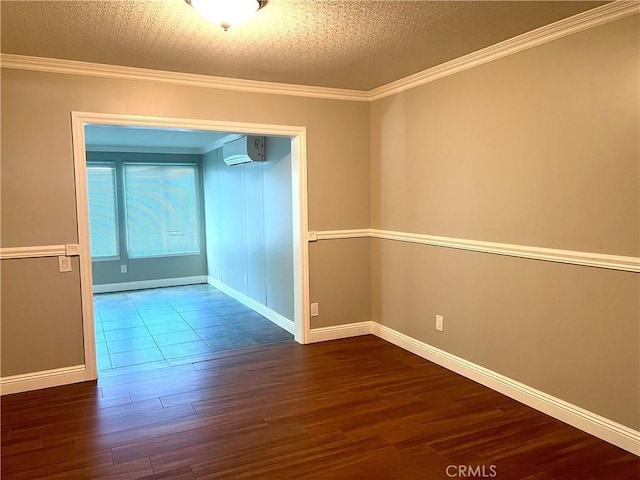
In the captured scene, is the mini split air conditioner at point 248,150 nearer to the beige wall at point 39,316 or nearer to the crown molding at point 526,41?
the crown molding at point 526,41

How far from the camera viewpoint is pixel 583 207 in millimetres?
2658

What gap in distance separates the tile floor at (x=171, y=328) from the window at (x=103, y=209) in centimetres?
77

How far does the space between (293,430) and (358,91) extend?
2.98m

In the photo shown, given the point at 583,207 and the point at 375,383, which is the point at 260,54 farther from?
the point at 375,383

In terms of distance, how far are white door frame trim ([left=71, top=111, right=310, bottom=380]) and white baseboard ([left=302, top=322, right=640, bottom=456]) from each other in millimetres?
451

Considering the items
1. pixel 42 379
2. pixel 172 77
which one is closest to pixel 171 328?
pixel 42 379

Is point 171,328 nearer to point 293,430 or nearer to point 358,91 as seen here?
point 293,430

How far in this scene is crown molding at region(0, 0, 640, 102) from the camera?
2543 millimetres

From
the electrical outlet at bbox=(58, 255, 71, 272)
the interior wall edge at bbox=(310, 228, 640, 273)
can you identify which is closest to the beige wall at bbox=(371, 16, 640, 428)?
the interior wall edge at bbox=(310, 228, 640, 273)

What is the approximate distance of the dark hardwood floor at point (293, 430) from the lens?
2391 mm

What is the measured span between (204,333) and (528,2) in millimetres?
3949

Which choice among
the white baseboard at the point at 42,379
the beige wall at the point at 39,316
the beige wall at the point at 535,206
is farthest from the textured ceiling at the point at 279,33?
the white baseboard at the point at 42,379

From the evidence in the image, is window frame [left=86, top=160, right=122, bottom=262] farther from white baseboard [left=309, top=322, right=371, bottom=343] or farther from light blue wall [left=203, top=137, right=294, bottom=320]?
white baseboard [left=309, top=322, right=371, bottom=343]

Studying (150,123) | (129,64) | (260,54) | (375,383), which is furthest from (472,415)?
(129,64)
